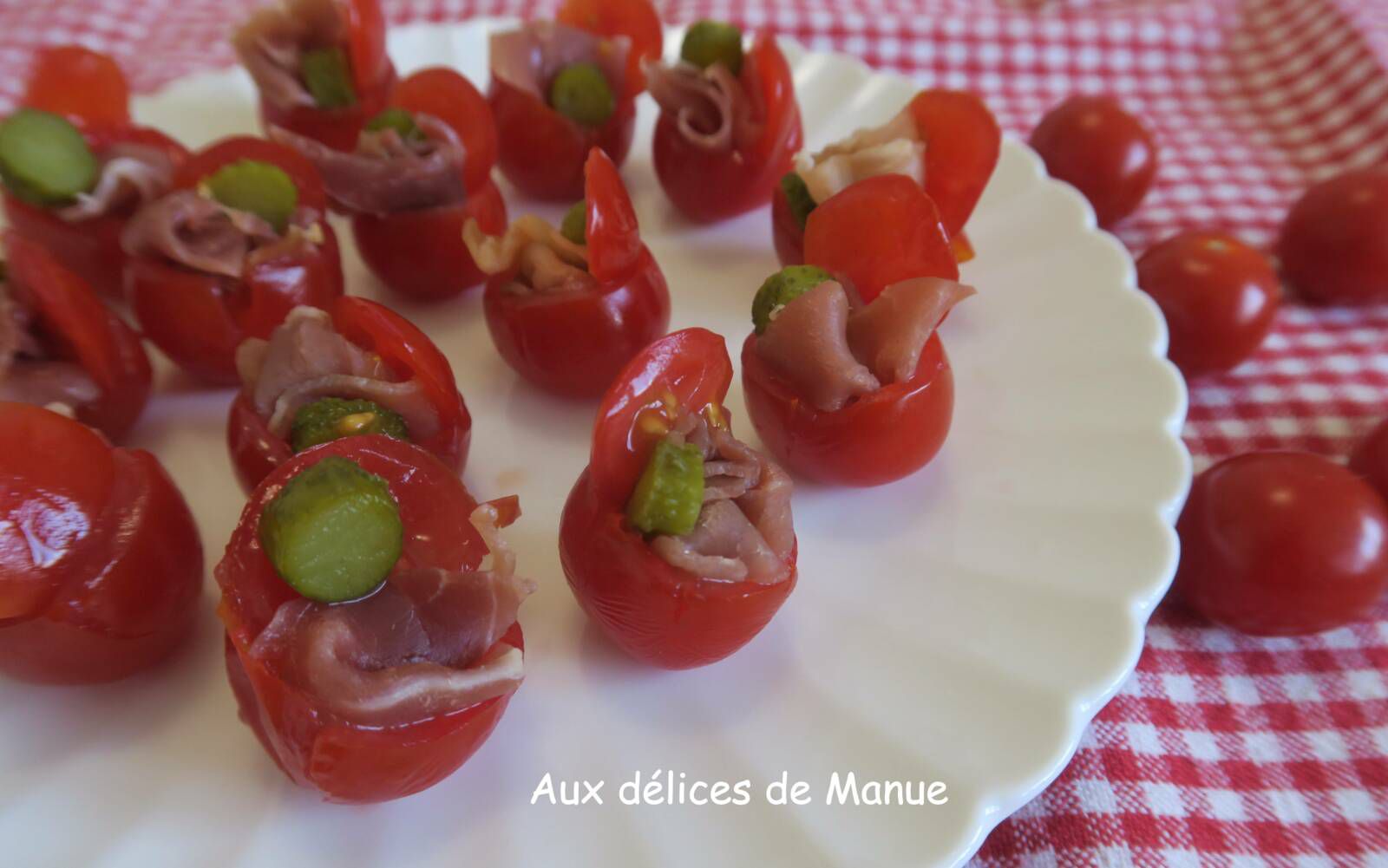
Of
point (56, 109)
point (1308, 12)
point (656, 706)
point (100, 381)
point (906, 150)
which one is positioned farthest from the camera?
point (1308, 12)

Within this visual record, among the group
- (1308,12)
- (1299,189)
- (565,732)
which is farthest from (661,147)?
(1308,12)

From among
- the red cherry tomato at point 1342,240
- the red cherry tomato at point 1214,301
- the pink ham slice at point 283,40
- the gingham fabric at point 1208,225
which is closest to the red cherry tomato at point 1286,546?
the gingham fabric at point 1208,225

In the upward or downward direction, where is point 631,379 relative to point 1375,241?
upward

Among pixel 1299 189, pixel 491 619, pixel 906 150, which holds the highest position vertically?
pixel 906 150

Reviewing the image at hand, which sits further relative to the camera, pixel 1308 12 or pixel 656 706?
pixel 1308 12

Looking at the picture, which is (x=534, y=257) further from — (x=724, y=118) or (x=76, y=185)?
(x=76, y=185)

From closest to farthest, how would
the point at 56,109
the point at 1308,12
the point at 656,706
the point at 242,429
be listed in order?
the point at 656,706
the point at 242,429
the point at 56,109
the point at 1308,12

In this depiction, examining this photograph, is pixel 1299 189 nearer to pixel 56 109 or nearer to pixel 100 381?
pixel 100 381
